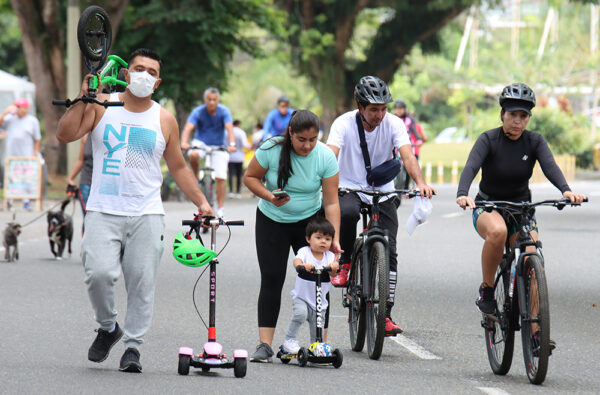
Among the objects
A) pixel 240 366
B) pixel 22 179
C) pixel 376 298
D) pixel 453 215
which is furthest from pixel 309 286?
pixel 453 215

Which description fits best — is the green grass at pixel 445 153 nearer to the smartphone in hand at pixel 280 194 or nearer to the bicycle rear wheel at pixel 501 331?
the bicycle rear wheel at pixel 501 331

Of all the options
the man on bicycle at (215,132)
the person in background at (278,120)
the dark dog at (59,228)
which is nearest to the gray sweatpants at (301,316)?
the dark dog at (59,228)

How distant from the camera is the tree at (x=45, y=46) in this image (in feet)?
92.7

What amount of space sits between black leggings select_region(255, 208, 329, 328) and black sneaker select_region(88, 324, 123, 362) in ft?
3.11

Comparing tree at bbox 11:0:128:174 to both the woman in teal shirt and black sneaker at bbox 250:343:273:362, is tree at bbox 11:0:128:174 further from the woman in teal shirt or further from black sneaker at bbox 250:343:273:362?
black sneaker at bbox 250:343:273:362

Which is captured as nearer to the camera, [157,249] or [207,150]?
[157,249]

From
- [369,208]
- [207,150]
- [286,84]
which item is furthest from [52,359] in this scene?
[286,84]

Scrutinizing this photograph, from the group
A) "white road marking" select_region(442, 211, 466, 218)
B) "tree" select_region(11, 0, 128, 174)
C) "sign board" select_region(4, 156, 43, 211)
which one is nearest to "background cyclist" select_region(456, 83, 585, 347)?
"sign board" select_region(4, 156, 43, 211)

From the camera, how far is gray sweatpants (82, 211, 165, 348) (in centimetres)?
690

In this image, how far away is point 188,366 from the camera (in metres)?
7.02

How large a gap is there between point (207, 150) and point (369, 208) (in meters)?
8.64

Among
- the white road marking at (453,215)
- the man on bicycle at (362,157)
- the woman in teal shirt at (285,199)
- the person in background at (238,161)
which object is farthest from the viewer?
the person in background at (238,161)

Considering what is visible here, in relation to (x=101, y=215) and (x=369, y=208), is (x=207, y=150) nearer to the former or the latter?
(x=369, y=208)

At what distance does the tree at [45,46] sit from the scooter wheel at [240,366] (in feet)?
72.8
